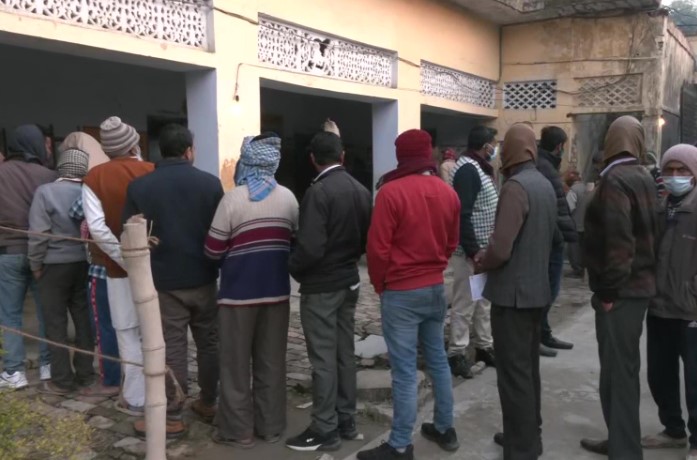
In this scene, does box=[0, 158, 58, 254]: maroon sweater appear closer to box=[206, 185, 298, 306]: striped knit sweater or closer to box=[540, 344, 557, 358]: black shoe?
box=[206, 185, 298, 306]: striped knit sweater

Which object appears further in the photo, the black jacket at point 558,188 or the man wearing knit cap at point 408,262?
the black jacket at point 558,188

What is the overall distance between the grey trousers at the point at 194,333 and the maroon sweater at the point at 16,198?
151 centimetres

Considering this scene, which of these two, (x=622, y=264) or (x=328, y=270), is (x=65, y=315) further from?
(x=622, y=264)

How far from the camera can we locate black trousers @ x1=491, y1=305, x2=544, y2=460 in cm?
345

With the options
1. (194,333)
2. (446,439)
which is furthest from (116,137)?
(446,439)

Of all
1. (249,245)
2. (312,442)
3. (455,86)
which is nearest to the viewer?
(249,245)

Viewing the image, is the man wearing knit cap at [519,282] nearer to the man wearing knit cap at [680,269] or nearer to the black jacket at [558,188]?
the man wearing knit cap at [680,269]

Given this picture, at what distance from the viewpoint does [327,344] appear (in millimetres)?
3787

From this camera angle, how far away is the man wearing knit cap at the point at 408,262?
350cm

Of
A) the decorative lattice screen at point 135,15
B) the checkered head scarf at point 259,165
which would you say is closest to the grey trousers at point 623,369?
the checkered head scarf at point 259,165

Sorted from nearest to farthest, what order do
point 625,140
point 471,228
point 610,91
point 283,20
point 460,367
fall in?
point 625,140 → point 471,228 → point 460,367 → point 283,20 → point 610,91

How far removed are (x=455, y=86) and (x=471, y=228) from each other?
6436 millimetres

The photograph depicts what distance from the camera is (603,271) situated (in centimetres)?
340

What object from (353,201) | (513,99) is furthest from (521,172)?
(513,99)
